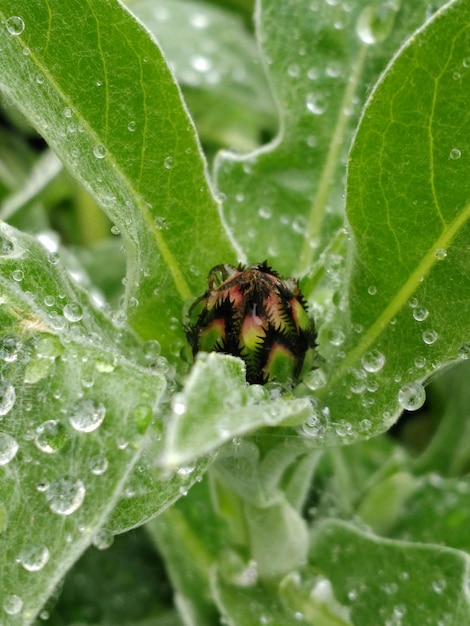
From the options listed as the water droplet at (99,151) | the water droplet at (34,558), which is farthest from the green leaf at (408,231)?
the water droplet at (34,558)

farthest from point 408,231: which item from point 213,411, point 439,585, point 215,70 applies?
point 215,70

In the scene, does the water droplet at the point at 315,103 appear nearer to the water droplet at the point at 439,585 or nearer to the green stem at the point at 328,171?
the green stem at the point at 328,171

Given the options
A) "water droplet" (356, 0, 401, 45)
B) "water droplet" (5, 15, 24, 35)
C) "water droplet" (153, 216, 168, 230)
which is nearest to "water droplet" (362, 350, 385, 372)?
"water droplet" (153, 216, 168, 230)

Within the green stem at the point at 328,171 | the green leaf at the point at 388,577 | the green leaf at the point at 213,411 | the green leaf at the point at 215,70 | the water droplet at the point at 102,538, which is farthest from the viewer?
the green leaf at the point at 215,70

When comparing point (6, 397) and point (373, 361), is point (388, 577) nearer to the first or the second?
point (373, 361)

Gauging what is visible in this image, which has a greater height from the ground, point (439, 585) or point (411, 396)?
point (411, 396)

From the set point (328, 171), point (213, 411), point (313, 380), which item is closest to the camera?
point (213, 411)
